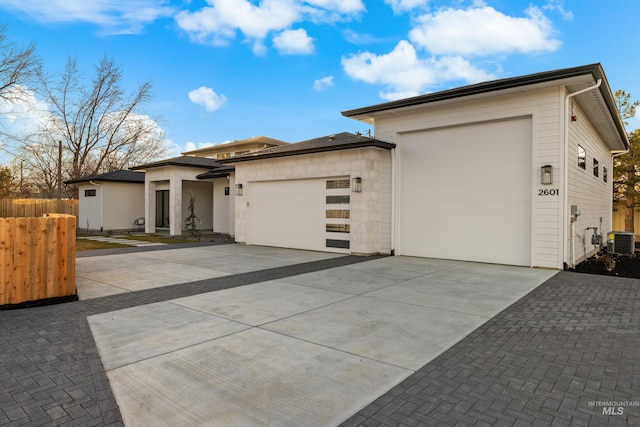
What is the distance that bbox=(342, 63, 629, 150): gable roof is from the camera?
7073 millimetres

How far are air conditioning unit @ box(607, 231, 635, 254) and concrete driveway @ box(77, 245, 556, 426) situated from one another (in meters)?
5.00

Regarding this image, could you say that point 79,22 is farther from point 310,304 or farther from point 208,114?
point 310,304

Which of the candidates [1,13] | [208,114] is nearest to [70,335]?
[1,13]

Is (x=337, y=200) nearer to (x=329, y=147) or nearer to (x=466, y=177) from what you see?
(x=329, y=147)

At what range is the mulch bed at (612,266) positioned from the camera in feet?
24.4

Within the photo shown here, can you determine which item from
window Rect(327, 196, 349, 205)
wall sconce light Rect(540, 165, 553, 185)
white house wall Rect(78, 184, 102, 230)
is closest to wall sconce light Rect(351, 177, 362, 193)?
window Rect(327, 196, 349, 205)

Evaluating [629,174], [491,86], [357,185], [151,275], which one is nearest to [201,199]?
[357,185]

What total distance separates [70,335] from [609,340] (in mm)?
5441

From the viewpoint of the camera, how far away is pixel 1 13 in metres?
16.4

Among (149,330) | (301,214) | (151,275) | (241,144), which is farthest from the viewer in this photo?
(241,144)

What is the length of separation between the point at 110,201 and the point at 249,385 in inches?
762

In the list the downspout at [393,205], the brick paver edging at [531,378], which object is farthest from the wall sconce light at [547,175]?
the brick paver edging at [531,378]

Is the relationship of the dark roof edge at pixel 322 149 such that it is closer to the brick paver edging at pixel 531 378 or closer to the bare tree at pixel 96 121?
the brick paver edging at pixel 531 378

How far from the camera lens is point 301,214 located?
1150cm
